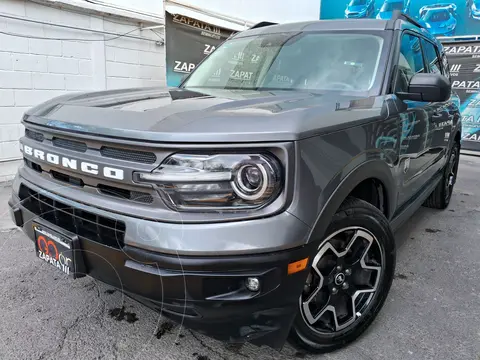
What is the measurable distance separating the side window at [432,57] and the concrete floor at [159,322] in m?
1.81

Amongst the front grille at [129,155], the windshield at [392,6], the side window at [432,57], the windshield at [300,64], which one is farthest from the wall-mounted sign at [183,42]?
the windshield at [392,6]

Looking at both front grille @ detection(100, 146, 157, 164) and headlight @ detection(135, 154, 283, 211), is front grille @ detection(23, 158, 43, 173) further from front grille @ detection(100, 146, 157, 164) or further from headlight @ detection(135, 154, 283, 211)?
headlight @ detection(135, 154, 283, 211)

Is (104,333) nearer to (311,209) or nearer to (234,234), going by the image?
(234,234)

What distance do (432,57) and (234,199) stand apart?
3236 mm

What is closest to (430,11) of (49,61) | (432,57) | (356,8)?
(356,8)

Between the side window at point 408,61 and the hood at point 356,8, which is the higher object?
the hood at point 356,8

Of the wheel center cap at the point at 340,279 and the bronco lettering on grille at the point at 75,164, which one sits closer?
the bronco lettering on grille at the point at 75,164

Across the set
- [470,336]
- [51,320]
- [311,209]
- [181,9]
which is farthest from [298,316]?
[181,9]

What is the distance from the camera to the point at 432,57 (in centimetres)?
385

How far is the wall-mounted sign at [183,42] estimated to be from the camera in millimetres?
6934

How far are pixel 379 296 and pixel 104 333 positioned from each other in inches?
62.7

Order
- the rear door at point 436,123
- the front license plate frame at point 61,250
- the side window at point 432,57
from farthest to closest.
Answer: the side window at point 432,57 < the rear door at point 436,123 < the front license plate frame at point 61,250

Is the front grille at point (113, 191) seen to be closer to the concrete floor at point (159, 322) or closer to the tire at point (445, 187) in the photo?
the concrete floor at point (159, 322)

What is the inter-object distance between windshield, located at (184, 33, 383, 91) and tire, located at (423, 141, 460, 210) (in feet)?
7.73
